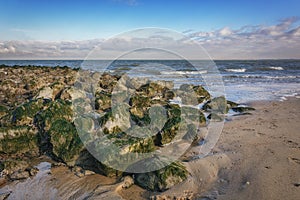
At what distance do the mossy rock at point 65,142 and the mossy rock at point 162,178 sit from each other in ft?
3.95

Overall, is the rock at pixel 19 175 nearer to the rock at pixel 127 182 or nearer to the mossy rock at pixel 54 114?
the mossy rock at pixel 54 114

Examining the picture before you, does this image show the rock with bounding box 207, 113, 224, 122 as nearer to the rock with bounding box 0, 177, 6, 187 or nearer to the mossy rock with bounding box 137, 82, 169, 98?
the mossy rock with bounding box 137, 82, 169, 98

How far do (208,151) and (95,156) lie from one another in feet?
6.91

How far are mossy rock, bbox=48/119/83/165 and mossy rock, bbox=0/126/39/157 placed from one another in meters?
0.50

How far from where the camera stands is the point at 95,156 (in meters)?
3.75

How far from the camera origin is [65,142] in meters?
4.15

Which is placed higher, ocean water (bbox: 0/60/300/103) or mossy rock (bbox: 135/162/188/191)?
ocean water (bbox: 0/60/300/103)

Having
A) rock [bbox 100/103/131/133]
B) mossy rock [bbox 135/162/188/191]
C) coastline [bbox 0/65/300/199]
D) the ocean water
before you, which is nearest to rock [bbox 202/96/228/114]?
the ocean water

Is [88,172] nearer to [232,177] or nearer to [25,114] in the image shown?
[232,177]

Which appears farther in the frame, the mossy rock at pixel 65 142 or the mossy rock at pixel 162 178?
the mossy rock at pixel 65 142

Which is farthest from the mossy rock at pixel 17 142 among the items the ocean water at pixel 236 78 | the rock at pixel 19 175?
the ocean water at pixel 236 78

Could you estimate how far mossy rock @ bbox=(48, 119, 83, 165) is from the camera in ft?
13.1

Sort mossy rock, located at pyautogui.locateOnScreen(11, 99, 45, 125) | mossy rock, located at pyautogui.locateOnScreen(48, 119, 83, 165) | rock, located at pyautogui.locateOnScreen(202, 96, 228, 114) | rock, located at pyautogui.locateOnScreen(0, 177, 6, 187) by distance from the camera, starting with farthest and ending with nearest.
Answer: rock, located at pyautogui.locateOnScreen(202, 96, 228, 114)
mossy rock, located at pyautogui.locateOnScreen(11, 99, 45, 125)
mossy rock, located at pyautogui.locateOnScreen(48, 119, 83, 165)
rock, located at pyautogui.locateOnScreen(0, 177, 6, 187)

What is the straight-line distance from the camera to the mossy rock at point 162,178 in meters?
3.24
